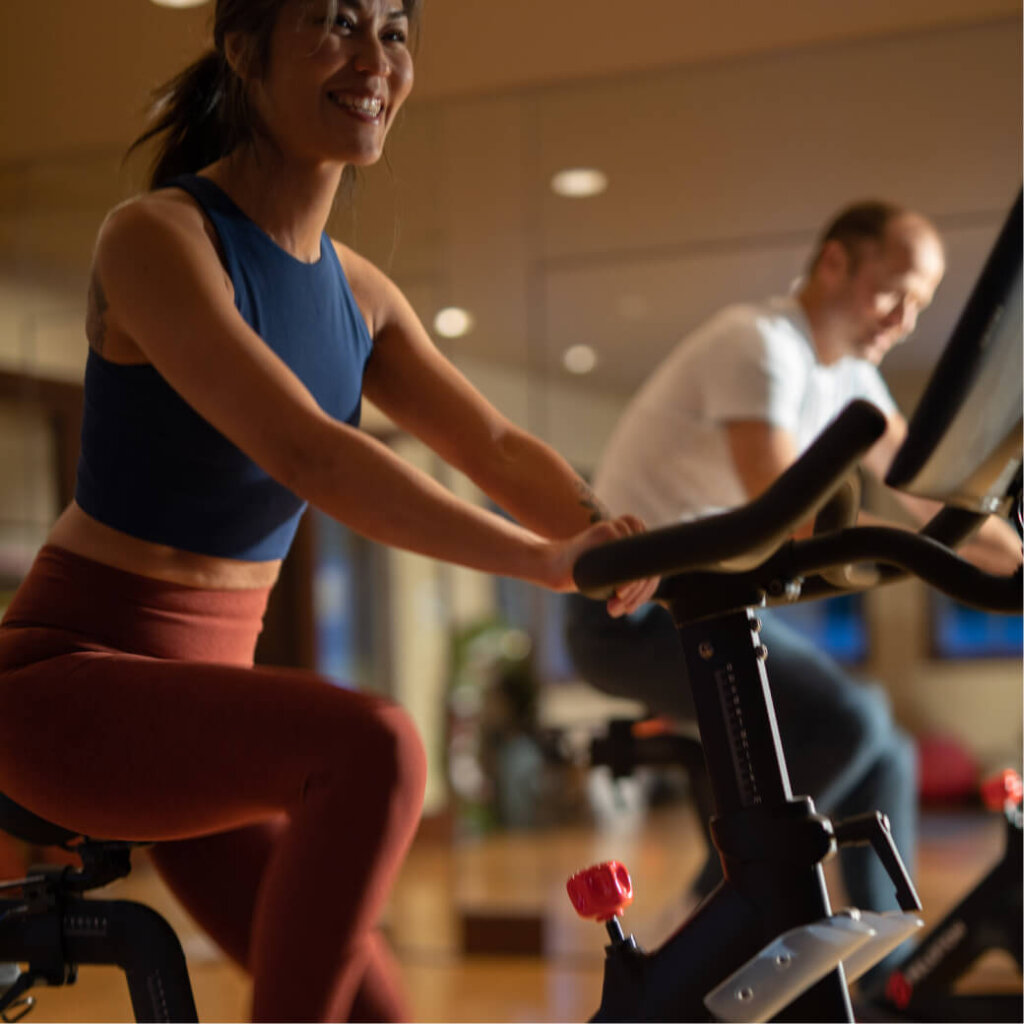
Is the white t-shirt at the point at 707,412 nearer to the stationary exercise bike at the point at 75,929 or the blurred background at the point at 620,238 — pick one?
the blurred background at the point at 620,238

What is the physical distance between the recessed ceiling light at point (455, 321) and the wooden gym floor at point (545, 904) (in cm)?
143

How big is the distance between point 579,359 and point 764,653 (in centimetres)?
258

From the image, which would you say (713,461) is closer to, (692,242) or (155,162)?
(155,162)

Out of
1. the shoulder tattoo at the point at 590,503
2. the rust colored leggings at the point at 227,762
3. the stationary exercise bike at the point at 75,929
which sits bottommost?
the stationary exercise bike at the point at 75,929

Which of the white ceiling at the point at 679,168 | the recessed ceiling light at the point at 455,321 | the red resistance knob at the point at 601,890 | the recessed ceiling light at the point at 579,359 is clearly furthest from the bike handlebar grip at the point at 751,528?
the recessed ceiling light at the point at 579,359

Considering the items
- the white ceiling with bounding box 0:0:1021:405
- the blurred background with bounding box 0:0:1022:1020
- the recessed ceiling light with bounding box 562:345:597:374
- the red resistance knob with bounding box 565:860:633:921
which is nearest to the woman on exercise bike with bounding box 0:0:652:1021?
the red resistance knob with bounding box 565:860:633:921

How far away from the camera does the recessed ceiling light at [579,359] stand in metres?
3.40

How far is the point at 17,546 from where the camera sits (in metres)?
2.74

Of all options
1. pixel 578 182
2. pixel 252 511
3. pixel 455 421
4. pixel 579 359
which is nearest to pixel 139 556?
pixel 252 511

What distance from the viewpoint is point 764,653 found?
0.89 m

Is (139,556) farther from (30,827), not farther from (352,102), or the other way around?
(352,102)

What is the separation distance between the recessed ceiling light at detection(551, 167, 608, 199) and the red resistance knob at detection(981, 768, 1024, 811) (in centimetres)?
205

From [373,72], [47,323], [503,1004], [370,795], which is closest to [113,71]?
[47,323]

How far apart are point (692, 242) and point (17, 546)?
1802 millimetres
